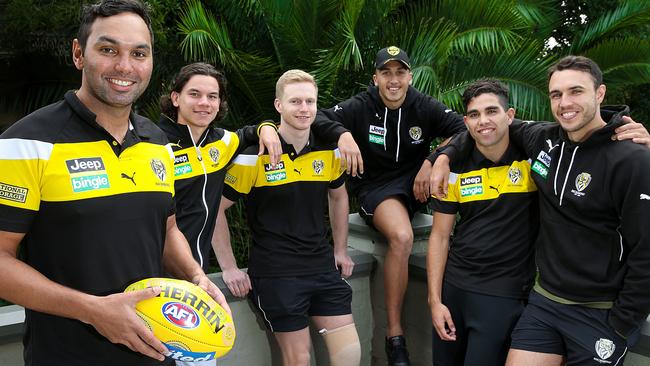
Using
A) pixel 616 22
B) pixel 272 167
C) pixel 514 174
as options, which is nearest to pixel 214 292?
pixel 272 167

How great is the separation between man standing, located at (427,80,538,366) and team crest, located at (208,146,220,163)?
1409 millimetres

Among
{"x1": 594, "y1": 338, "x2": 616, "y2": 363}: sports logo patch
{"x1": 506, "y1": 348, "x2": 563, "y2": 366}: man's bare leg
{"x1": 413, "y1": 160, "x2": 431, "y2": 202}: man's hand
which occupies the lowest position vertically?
{"x1": 506, "y1": 348, "x2": 563, "y2": 366}: man's bare leg

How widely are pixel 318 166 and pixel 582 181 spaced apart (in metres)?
1.64

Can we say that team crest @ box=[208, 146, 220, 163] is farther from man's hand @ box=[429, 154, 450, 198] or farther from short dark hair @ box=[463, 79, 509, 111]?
short dark hair @ box=[463, 79, 509, 111]

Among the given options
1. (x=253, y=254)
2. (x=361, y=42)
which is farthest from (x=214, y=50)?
(x=253, y=254)

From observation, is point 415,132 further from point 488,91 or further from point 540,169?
point 540,169

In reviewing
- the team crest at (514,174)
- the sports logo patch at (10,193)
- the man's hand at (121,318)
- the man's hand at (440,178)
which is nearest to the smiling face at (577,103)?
the team crest at (514,174)

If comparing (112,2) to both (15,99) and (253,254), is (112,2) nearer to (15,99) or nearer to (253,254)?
(253,254)

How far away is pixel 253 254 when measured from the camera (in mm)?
3832

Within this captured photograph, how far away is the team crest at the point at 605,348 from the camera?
2.98m

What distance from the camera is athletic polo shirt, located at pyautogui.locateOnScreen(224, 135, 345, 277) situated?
12.3 feet

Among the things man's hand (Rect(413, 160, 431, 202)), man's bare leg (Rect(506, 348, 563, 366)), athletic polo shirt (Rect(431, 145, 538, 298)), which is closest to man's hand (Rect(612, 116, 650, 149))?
athletic polo shirt (Rect(431, 145, 538, 298))

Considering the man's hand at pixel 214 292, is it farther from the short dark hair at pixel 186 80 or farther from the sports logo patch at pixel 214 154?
the short dark hair at pixel 186 80

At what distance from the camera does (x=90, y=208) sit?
2.05 metres
